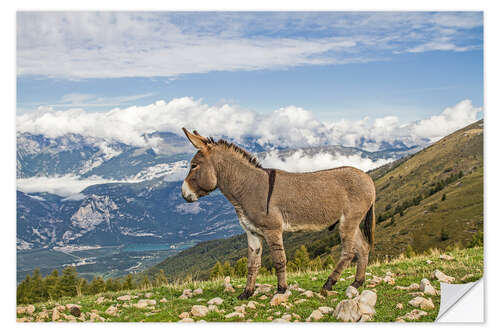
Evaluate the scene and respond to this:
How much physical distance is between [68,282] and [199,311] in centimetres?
433

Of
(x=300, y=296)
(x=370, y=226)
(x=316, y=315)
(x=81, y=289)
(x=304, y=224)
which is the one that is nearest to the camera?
(x=316, y=315)

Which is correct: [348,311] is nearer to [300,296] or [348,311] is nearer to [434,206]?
[300,296]

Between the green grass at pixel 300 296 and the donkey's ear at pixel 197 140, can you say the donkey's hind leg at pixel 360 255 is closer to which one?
the green grass at pixel 300 296

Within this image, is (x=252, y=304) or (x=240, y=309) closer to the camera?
(x=240, y=309)

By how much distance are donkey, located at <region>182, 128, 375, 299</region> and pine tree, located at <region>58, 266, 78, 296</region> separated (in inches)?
173

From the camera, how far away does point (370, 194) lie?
26.5ft

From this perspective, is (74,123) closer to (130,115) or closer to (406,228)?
(130,115)

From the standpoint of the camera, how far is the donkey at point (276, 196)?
25.6 ft

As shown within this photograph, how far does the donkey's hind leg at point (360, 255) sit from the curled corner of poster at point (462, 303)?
61.1 inches

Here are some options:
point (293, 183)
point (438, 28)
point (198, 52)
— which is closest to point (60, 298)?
point (293, 183)

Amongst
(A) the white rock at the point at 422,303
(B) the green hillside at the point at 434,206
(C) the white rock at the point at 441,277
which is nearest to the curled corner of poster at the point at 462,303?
(C) the white rock at the point at 441,277

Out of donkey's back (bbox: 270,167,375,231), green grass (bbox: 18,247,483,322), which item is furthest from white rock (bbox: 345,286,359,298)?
donkey's back (bbox: 270,167,375,231)

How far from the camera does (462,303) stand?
8711mm

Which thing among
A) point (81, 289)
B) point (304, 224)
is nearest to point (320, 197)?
point (304, 224)
